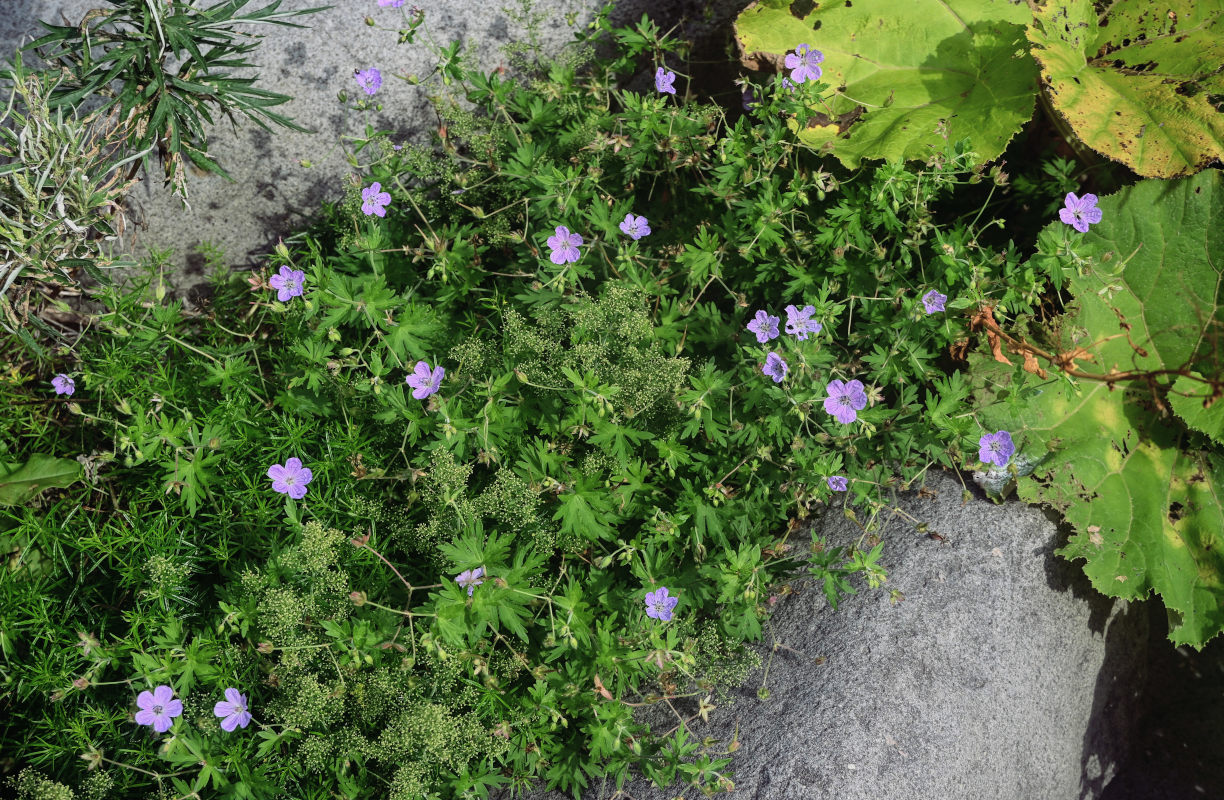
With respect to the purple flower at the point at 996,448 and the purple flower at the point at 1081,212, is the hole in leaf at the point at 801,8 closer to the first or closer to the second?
the purple flower at the point at 1081,212

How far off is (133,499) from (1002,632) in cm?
338

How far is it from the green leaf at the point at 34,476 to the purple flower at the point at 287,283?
1.17 metres

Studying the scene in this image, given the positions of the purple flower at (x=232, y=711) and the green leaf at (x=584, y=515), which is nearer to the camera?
the purple flower at (x=232, y=711)

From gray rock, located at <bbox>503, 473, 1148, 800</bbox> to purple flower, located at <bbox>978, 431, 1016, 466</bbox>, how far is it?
0.42 metres

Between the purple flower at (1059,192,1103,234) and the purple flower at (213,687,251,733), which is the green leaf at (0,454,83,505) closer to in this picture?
the purple flower at (213,687,251,733)

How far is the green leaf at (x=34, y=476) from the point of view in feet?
10.6

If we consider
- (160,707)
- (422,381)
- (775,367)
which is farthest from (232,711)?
(775,367)

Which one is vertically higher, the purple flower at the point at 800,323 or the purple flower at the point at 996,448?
the purple flower at the point at 800,323

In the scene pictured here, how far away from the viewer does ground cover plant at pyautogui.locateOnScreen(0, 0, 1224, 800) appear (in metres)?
2.74

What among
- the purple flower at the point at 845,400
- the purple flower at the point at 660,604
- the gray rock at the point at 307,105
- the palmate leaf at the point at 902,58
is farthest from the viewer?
the gray rock at the point at 307,105

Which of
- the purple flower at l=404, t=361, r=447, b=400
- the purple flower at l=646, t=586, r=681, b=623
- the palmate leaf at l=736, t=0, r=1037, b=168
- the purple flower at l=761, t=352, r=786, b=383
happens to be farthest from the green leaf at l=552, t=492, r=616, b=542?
the palmate leaf at l=736, t=0, r=1037, b=168

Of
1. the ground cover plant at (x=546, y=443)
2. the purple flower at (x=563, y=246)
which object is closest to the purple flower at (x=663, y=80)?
the ground cover plant at (x=546, y=443)

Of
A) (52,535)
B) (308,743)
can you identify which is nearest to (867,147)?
(308,743)

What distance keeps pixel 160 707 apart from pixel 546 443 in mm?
1466
